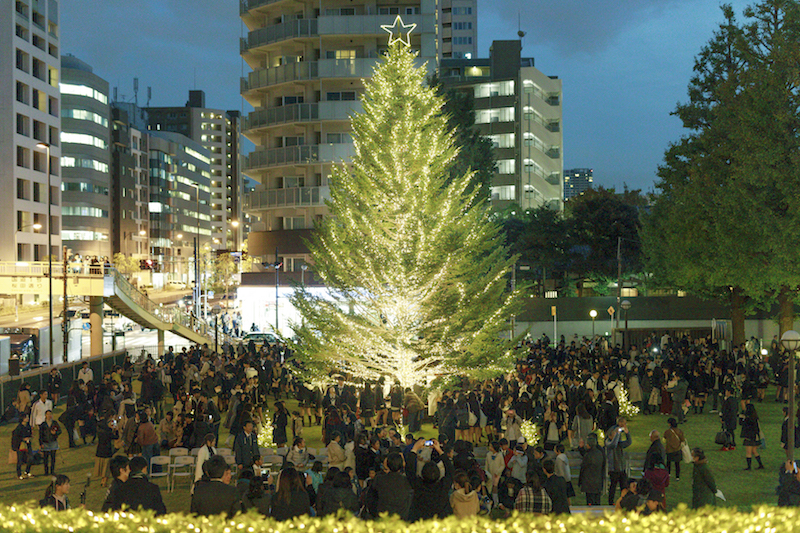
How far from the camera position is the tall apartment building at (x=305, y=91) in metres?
54.6

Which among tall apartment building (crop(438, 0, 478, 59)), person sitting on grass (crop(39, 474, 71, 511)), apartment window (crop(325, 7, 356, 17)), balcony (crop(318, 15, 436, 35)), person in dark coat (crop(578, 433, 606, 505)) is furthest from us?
tall apartment building (crop(438, 0, 478, 59))

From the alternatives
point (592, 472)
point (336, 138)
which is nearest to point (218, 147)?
point (336, 138)

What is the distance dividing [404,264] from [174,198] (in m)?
125

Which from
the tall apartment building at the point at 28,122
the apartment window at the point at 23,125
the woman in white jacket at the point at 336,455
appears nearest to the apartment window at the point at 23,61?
the tall apartment building at the point at 28,122

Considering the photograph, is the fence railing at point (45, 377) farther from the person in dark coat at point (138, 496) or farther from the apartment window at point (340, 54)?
the apartment window at point (340, 54)

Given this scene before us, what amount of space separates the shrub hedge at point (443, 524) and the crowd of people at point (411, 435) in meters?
0.41

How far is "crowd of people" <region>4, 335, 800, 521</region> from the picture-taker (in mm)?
8383

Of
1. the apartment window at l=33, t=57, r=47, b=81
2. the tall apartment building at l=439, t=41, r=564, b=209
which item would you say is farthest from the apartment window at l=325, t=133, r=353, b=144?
the apartment window at l=33, t=57, r=47, b=81

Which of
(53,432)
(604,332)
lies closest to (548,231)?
(604,332)

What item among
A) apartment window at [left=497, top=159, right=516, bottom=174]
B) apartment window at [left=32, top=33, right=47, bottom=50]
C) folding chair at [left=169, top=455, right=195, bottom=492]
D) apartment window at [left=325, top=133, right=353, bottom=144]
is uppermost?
apartment window at [left=32, top=33, right=47, bottom=50]

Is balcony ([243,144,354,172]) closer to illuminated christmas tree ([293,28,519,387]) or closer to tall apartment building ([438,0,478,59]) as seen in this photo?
illuminated christmas tree ([293,28,519,387])

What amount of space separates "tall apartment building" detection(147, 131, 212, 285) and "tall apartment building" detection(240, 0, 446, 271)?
224 ft

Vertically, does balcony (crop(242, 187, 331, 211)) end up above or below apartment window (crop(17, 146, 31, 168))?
below

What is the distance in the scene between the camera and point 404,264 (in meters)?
20.8
